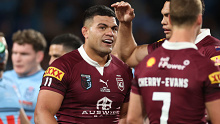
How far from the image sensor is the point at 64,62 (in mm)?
4090

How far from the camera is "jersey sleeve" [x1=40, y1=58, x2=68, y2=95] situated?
3.92m

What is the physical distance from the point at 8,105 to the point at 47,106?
482mm

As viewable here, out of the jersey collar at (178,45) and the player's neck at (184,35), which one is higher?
the player's neck at (184,35)

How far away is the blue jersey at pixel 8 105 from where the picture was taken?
3996 millimetres

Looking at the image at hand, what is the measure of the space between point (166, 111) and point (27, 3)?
942 cm

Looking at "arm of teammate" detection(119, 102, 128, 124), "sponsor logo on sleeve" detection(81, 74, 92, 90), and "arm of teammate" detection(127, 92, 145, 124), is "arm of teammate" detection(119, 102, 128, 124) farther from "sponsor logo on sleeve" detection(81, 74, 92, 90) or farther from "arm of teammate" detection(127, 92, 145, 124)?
"arm of teammate" detection(127, 92, 145, 124)

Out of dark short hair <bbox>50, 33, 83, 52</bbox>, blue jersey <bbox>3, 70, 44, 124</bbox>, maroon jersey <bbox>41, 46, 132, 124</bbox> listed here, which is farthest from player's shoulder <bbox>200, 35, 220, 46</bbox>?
blue jersey <bbox>3, 70, 44, 124</bbox>

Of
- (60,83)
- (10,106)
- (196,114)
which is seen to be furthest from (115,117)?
(196,114)

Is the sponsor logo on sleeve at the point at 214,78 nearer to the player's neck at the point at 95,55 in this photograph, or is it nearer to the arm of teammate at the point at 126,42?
the player's neck at the point at 95,55

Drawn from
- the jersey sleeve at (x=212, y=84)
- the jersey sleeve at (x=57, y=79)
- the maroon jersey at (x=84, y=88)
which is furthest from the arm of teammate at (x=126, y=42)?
the jersey sleeve at (x=212, y=84)

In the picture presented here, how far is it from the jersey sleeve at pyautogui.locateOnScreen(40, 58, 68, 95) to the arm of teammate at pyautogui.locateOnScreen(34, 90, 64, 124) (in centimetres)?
5

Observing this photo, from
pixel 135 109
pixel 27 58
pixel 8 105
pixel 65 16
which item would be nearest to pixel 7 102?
pixel 8 105

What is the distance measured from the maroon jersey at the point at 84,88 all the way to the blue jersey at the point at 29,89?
2.34m

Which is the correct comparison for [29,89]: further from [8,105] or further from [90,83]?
[90,83]
